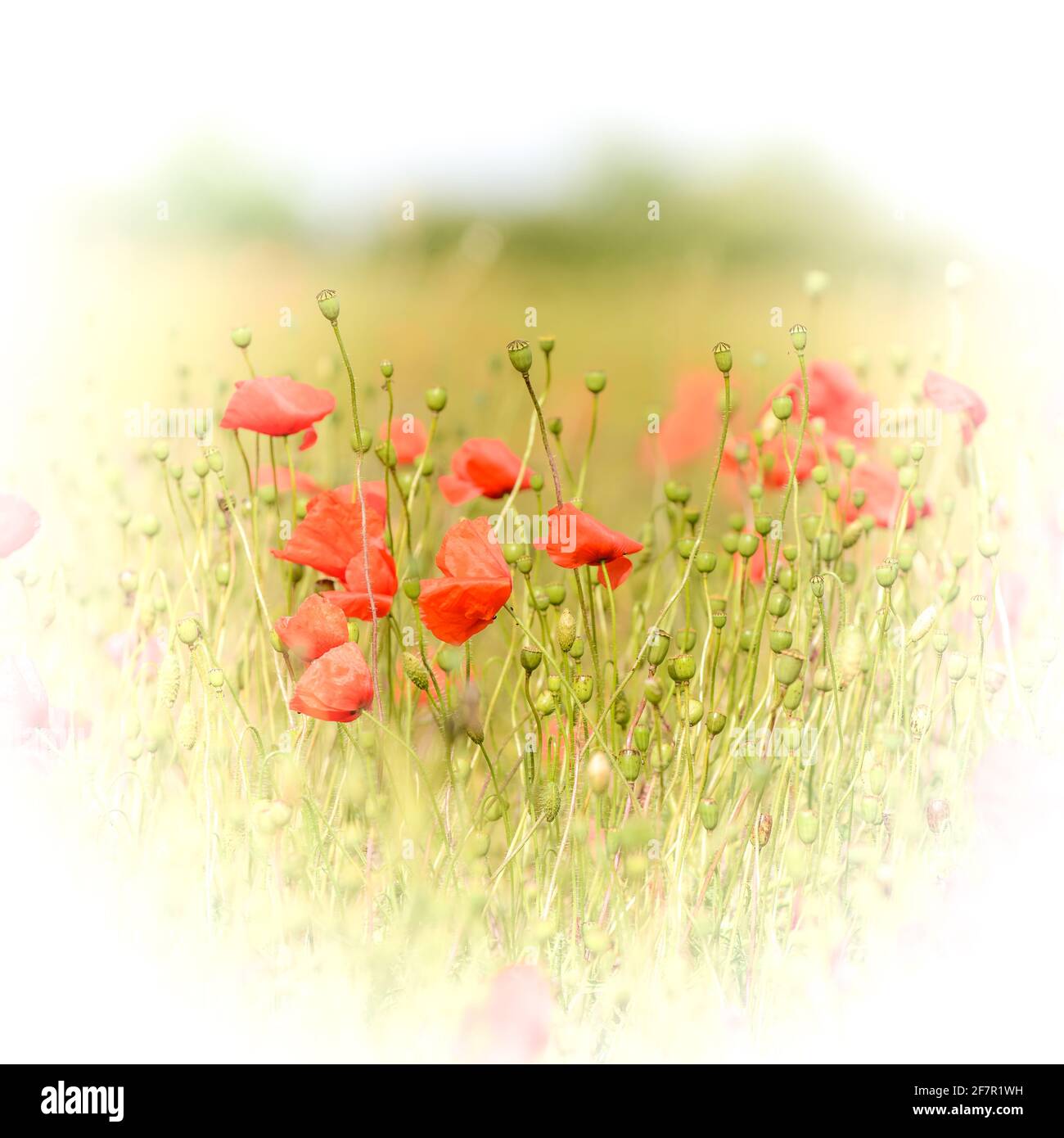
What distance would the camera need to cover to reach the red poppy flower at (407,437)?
1085 millimetres

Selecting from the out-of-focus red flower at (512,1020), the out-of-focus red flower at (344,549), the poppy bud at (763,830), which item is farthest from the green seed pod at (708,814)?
the out-of-focus red flower at (344,549)

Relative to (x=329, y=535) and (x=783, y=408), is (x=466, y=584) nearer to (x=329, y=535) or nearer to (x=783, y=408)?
(x=329, y=535)

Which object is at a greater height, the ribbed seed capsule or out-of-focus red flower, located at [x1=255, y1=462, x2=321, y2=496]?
out-of-focus red flower, located at [x1=255, y1=462, x2=321, y2=496]

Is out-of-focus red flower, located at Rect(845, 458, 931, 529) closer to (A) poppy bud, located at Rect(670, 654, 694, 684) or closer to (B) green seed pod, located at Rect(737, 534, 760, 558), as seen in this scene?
(B) green seed pod, located at Rect(737, 534, 760, 558)

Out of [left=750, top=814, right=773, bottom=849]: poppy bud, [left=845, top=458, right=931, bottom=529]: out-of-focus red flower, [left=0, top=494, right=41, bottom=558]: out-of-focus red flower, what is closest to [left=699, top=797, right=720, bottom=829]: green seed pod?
[left=750, top=814, right=773, bottom=849]: poppy bud

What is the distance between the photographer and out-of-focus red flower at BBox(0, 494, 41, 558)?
0.97 meters

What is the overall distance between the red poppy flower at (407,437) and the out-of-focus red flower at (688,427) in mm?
223

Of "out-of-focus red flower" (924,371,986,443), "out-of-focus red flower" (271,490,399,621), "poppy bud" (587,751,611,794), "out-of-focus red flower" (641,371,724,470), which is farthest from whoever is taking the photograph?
"out-of-focus red flower" (641,371,724,470)

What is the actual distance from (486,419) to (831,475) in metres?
0.36

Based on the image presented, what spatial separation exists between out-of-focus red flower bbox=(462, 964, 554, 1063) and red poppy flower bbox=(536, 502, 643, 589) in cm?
28

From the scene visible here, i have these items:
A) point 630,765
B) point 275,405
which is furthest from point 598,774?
point 275,405

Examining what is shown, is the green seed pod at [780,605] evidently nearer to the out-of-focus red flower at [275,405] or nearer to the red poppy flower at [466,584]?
the red poppy flower at [466,584]

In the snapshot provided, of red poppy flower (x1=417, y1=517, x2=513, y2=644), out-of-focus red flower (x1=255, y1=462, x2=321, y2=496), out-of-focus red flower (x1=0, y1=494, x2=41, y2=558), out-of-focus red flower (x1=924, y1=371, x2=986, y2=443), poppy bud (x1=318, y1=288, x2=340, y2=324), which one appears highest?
poppy bud (x1=318, y1=288, x2=340, y2=324)

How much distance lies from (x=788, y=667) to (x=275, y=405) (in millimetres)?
437
